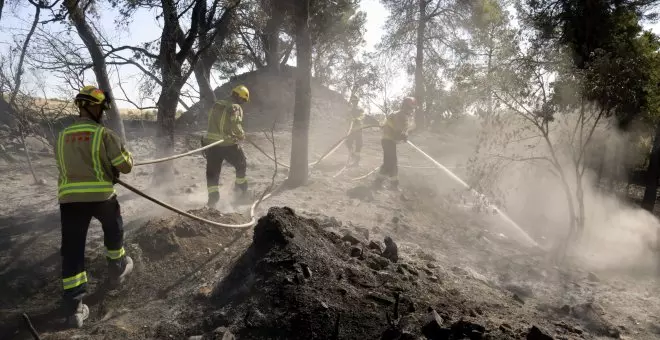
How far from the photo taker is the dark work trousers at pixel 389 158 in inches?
380

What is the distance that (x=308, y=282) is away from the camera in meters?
3.63

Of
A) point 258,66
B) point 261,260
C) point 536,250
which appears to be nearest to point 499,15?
point 258,66

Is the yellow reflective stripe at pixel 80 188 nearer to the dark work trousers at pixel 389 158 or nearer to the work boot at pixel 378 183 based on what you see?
the work boot at pixel 378 183

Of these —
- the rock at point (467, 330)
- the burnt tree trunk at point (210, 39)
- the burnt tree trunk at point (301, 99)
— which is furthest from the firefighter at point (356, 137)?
the rock at point (467, 330)

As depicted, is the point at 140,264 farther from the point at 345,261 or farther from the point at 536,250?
the point at 536,250

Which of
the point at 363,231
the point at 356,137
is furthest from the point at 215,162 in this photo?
the point at 356,137

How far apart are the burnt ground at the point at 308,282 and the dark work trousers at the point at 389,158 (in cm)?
169

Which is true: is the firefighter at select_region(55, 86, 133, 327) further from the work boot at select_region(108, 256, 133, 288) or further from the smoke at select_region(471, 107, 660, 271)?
the smoke at select_region(471, 107, 660, 271)

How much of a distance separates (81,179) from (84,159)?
0.19m

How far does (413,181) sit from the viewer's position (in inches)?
438

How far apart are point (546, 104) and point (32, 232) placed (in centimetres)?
840

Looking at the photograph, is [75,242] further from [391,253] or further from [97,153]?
[391,253]

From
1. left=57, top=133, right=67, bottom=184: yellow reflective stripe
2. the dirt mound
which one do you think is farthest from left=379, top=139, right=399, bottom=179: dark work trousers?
left=57, top=133, right=67, bottom=184: yellow reflective stripe

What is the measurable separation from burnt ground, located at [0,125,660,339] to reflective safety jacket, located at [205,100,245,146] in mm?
1279
